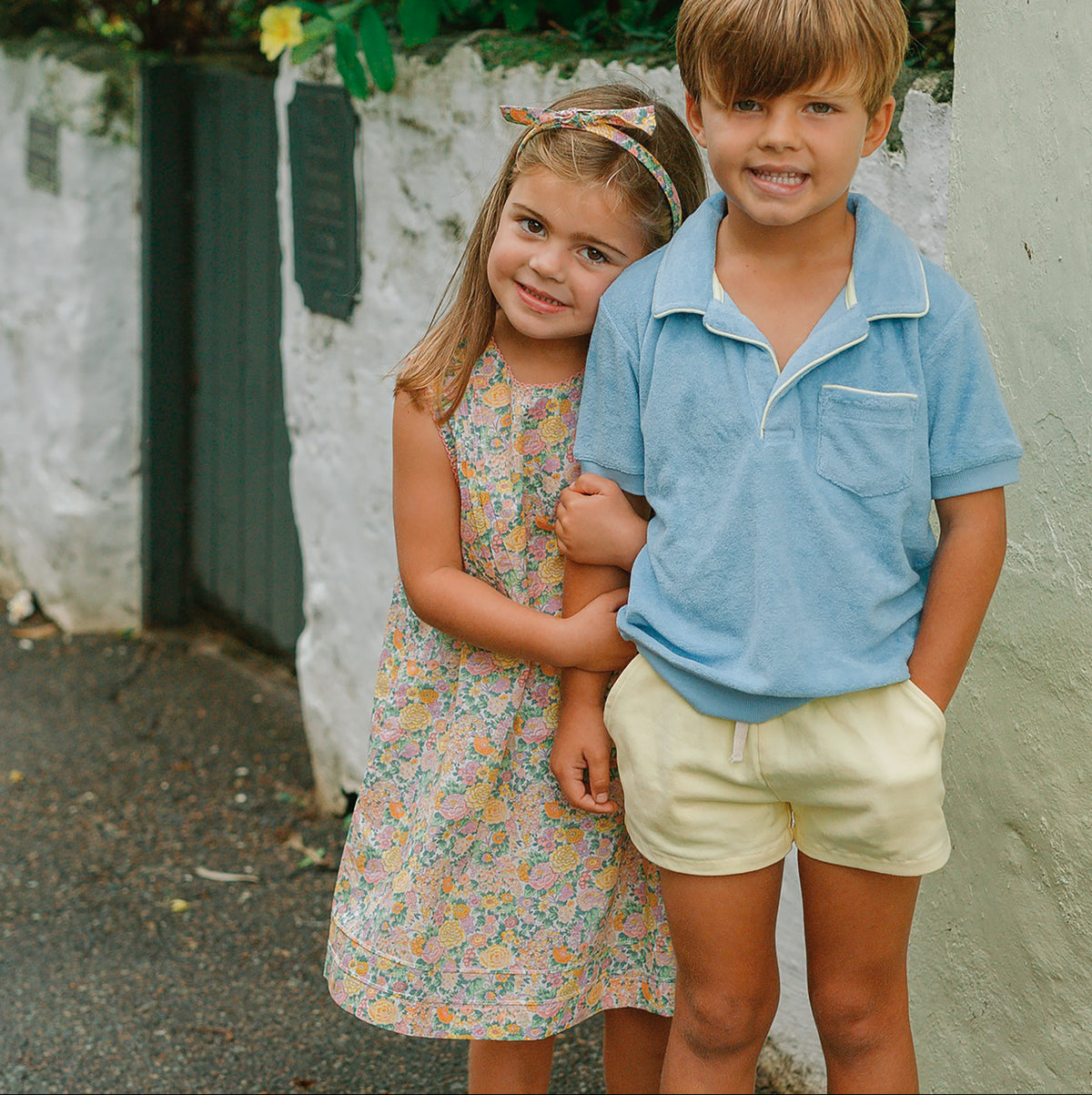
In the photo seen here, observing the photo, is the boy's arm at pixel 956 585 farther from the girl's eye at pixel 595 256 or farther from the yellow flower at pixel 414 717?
the yellow flower at pixel 414 717

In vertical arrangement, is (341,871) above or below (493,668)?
below

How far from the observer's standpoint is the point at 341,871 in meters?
2.25

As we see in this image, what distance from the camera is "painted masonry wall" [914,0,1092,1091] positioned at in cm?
200

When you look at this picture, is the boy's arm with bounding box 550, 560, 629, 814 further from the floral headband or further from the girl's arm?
the floral headband

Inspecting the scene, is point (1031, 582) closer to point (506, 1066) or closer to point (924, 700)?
point (924, 700)

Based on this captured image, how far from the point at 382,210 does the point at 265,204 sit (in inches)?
48.5

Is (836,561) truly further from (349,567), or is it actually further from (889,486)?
(349,567)

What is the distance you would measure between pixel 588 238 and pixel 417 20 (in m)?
1.45

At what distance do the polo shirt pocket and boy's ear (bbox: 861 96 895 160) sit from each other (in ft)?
0.91

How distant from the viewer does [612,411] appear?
1.83 meters

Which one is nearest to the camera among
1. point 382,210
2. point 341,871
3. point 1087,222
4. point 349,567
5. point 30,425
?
point 1087,222

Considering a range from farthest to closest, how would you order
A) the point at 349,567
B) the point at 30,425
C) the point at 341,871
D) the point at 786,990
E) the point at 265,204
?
the point at 30,425, the point at 265,204, the point at 349,567, the point at 786,990, the point at 341,871

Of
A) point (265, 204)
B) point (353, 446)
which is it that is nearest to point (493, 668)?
point (353, 446)

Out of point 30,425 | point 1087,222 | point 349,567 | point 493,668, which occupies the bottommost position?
point 30,425
